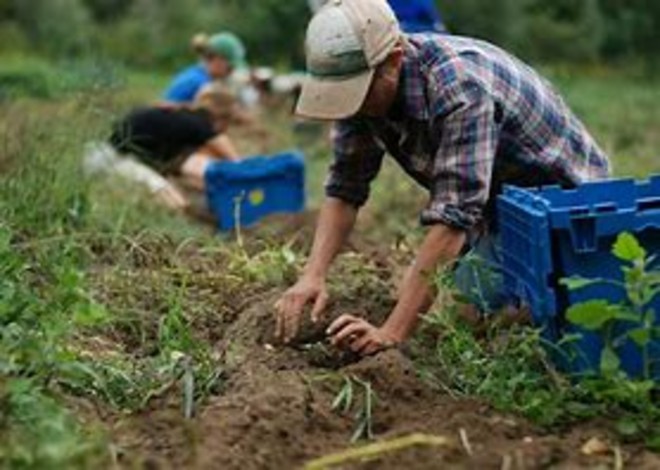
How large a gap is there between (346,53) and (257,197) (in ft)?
14.9

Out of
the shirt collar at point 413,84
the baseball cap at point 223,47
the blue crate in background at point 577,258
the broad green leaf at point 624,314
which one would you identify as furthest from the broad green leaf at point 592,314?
the baseball cap at point 223,47

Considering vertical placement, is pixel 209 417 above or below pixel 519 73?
below

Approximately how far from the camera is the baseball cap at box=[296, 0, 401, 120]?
4.50 meters

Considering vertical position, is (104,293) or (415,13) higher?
(415,13)

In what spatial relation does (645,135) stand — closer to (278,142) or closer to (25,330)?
(278,142)

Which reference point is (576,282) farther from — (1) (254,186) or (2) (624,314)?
(1) (254,186)

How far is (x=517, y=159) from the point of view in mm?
4891

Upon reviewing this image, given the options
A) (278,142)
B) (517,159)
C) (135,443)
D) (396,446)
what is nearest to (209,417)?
(135,443)

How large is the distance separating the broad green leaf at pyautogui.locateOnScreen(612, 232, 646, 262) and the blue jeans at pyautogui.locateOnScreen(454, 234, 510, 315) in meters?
0.54

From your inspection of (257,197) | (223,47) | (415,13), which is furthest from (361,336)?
(223,47)

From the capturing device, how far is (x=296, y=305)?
4957mm

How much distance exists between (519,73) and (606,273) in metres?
0.84

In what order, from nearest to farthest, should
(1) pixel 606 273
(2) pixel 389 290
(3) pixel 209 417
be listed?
(3) pixel 209 417
(1) pixel 606 273
(2) pixel 389 290

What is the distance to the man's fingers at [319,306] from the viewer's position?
4930 millimetres
